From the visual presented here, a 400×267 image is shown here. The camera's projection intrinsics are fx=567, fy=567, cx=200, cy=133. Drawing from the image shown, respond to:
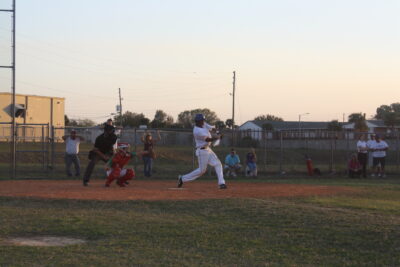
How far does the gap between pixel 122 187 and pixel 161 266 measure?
947cm

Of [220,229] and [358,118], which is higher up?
[358,118]

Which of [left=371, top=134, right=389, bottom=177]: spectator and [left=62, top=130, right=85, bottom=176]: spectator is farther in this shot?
[left=371, top=134, right=389, bottom=177]: spectator

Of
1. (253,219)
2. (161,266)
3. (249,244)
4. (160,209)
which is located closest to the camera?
(161,266)

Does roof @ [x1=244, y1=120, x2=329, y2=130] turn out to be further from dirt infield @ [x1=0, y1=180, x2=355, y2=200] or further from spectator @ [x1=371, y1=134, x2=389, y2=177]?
dirt infield @ [x1=0, y1=180, x2=355, y2=200]

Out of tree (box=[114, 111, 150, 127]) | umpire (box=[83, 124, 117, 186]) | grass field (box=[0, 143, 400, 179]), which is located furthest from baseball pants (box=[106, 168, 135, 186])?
tree (box=[114, 111, 150, 127])

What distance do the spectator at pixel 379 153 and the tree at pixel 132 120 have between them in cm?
4927

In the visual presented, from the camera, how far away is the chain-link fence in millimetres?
24603

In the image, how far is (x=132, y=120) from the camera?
79875mm

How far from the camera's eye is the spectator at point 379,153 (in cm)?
2358

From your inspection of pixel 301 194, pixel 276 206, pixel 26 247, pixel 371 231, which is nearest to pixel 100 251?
pixel 26 247

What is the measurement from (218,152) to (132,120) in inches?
1903

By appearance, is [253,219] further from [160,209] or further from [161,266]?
[161,266]

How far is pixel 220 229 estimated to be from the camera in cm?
887

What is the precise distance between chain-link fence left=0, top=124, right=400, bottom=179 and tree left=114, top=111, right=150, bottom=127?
33.8 m
